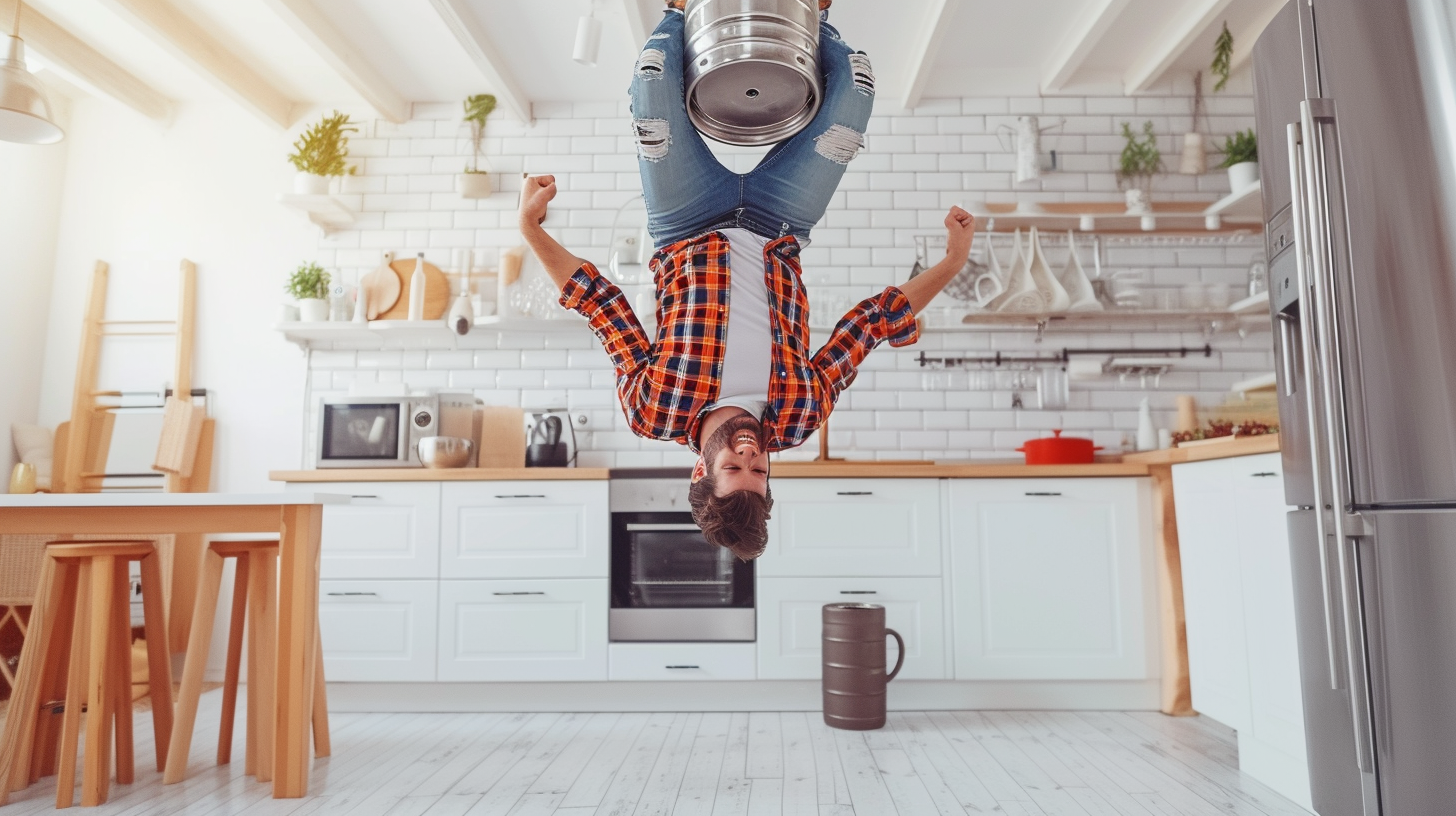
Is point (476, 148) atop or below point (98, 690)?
atop

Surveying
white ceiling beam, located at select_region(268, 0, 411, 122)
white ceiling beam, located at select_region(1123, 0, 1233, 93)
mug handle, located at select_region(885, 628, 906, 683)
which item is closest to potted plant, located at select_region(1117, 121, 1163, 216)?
white ceiling beam, located at select_region(1123, 0, 1233, 93)

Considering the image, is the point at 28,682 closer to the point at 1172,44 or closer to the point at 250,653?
the point at 250,653

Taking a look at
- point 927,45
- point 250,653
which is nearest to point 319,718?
point 250,653

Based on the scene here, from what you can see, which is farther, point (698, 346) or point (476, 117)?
point (476, 117)

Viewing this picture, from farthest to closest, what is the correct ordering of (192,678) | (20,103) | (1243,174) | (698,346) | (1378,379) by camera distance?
(1243,174)
(20,103)
(192,678)
(1378,379)
(698,346)

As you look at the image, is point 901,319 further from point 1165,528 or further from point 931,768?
point 1165,528

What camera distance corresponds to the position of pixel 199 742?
10.1 ft

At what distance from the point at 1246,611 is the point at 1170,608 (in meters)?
0.71

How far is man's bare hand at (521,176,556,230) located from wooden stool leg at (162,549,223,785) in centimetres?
163

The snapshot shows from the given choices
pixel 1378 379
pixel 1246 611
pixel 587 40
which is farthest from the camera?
pixel 587 40

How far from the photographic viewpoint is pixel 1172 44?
12.8 ft

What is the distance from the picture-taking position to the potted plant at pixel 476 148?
4.36 meters

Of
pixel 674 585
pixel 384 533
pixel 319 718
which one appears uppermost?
pixel 384 533

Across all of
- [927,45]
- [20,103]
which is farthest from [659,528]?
[20,103]
